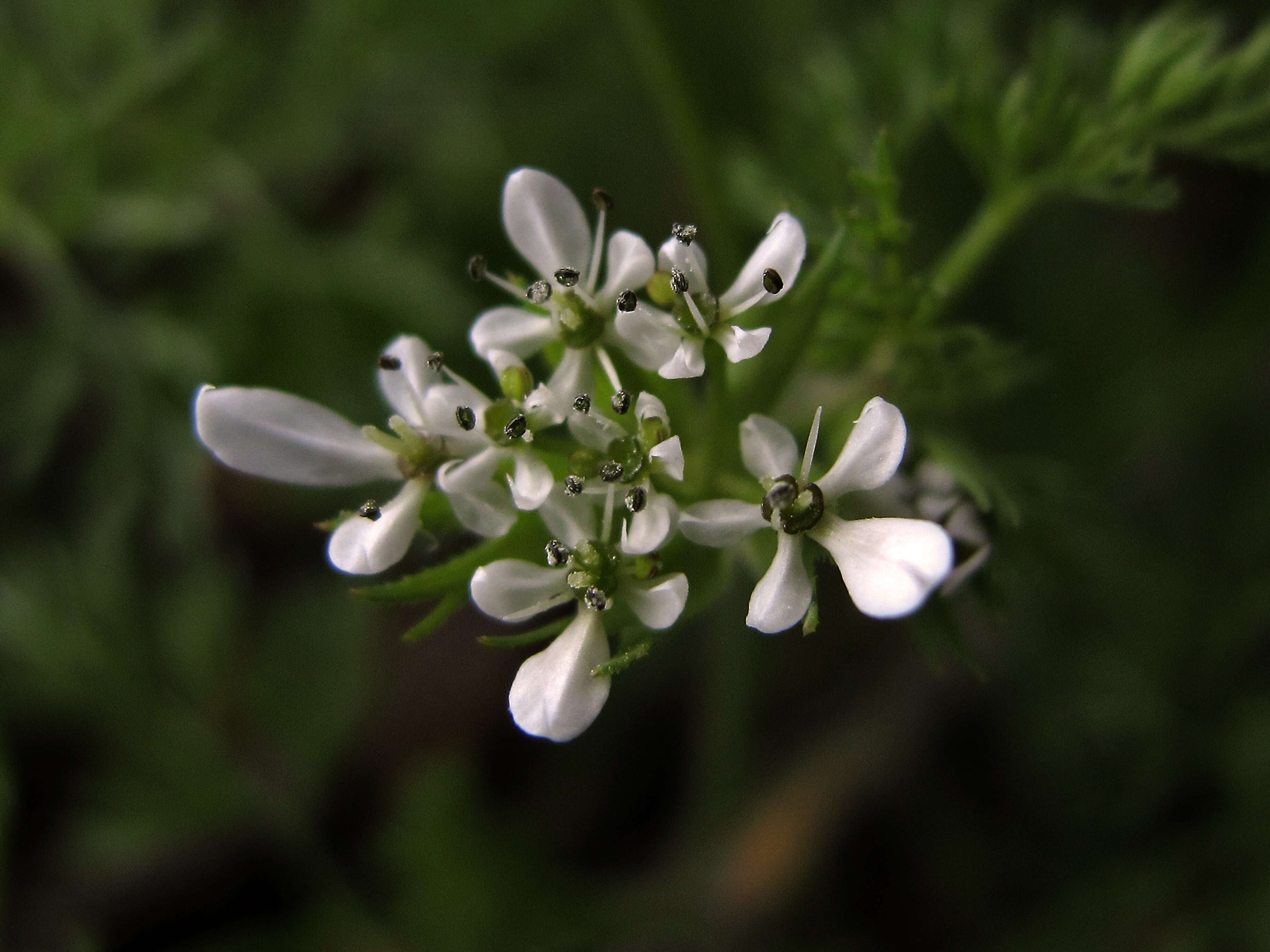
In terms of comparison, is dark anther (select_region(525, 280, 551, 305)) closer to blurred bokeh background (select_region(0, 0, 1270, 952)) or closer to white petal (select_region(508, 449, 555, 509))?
white petal (select_region(508, 449, 555, 509))

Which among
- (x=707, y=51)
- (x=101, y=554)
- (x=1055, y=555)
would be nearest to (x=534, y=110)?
(x=707, y=51)

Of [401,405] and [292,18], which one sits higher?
[292,18]

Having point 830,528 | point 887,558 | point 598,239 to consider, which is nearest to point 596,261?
point 598,239

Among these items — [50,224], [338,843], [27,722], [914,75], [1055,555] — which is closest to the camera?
[1055,555]

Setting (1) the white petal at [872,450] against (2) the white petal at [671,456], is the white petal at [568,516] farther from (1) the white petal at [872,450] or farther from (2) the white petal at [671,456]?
(1) the white petal at [872,450]

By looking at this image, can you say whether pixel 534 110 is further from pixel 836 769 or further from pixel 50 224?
pixel 836 769

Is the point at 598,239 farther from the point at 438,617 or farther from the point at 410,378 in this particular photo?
the point at 438,617

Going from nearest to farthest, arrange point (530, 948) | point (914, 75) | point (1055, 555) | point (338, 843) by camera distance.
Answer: point (1055, 555) < point (914, 75) < point (530, 948) < point (338, 843)
